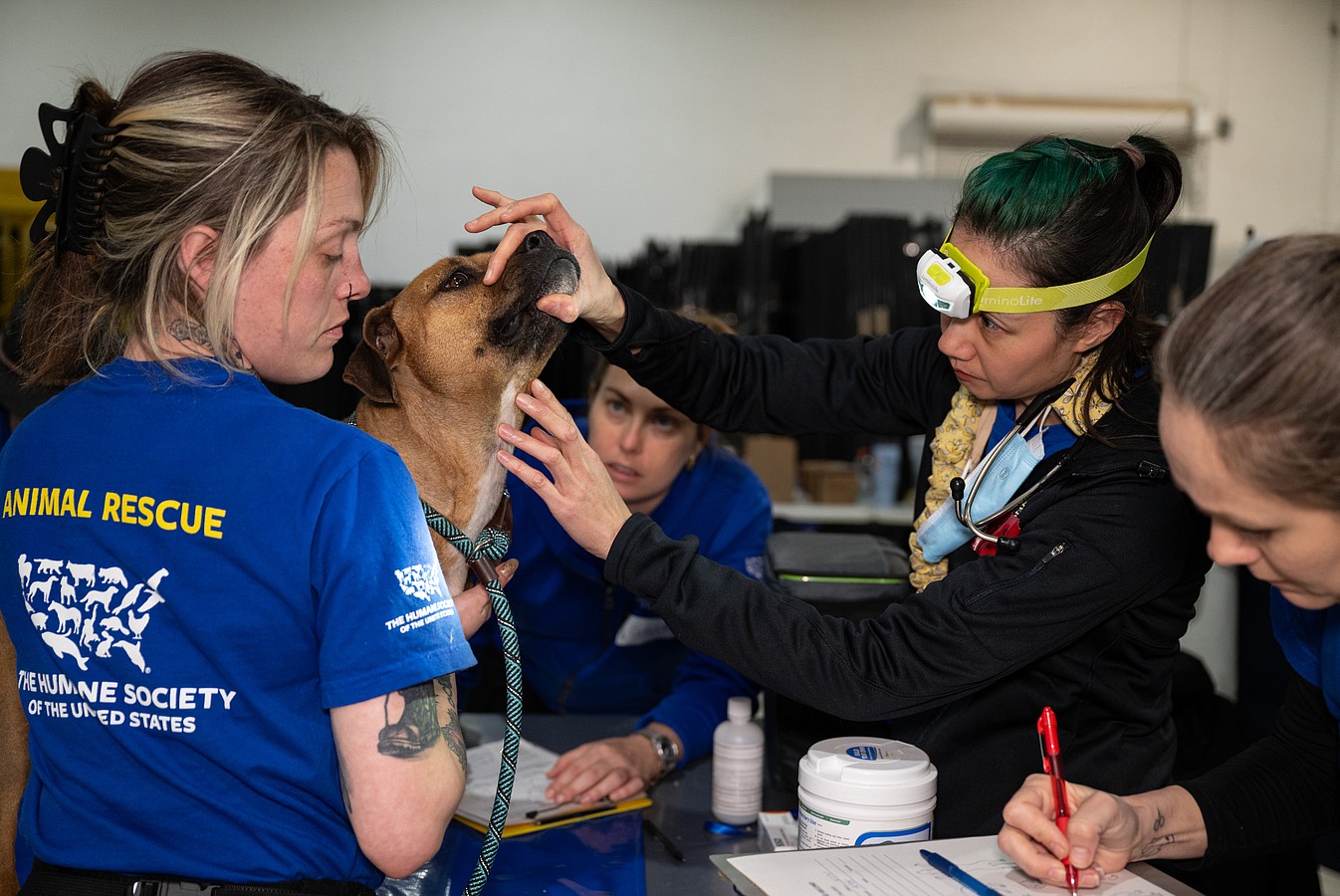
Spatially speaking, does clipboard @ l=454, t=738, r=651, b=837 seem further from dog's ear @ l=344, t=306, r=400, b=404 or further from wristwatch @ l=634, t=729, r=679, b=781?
dog's ear @ l=344, t=306, r=400, b=404

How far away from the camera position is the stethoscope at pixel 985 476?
151cm

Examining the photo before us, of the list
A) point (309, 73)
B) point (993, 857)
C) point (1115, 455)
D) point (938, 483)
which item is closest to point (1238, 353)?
point (1115, 455)

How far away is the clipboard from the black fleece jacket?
45cm

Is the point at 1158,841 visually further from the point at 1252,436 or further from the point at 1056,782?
the point at 1252,436

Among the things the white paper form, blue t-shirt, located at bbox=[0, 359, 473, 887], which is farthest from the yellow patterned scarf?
blue t-shirt, located at bbox=[0, 359, 473, 887]

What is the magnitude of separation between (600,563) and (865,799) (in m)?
1.17

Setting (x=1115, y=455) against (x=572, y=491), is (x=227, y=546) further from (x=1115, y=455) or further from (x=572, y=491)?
(x=1115, y=455)

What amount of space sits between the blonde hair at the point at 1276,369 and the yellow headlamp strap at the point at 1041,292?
0.47 m

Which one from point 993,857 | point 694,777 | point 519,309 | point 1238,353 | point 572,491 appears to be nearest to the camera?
point 1238,353

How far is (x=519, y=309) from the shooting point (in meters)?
1.71

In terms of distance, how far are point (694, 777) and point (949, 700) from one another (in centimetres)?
59

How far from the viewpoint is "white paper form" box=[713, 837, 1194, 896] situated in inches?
44.4

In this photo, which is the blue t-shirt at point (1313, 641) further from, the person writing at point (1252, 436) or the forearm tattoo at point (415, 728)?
the forearm tattoo at point (415, 728)

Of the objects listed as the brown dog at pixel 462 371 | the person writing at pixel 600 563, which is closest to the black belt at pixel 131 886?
the brown dog at pixel 462 371
